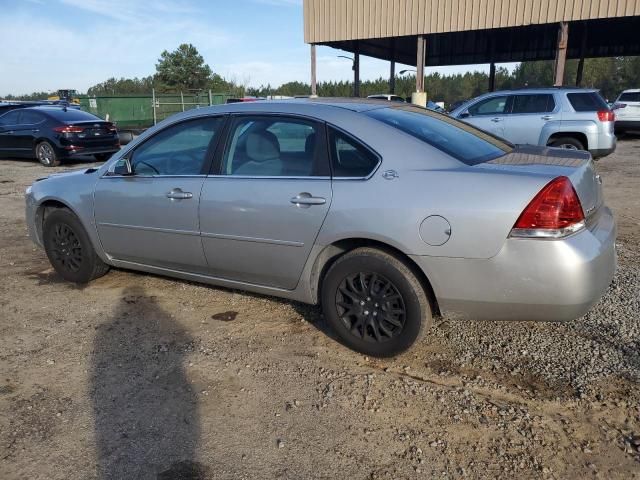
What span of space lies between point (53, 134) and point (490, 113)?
1009 centimetres

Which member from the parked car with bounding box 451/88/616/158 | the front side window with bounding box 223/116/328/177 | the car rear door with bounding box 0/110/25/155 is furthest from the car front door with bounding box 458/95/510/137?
the car rear door with bounding box 0/110/25/155

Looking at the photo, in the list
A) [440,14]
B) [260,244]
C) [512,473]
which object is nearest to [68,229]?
[260,244]

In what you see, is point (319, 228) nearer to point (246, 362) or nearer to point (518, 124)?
point (246, 362)

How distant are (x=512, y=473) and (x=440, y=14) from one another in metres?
18.8

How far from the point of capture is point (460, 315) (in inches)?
119

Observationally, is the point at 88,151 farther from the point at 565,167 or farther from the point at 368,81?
the point at 368,81

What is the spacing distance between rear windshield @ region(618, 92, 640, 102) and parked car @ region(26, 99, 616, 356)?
53.7ft

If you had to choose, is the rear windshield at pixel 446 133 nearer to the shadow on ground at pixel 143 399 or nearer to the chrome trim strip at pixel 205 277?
the chrome trim strip at pixel 205 277

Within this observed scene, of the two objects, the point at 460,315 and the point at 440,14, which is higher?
the point at 440,14

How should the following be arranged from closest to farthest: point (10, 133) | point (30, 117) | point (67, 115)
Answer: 1. point (67, 115)
2. point (30, 117)
3. point (10, 133)

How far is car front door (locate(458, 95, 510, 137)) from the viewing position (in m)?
10.6

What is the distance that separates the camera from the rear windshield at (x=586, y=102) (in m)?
10.1

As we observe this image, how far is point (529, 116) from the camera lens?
10.4 meters

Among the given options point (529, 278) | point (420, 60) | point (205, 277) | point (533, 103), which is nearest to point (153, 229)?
point (205, 277)
